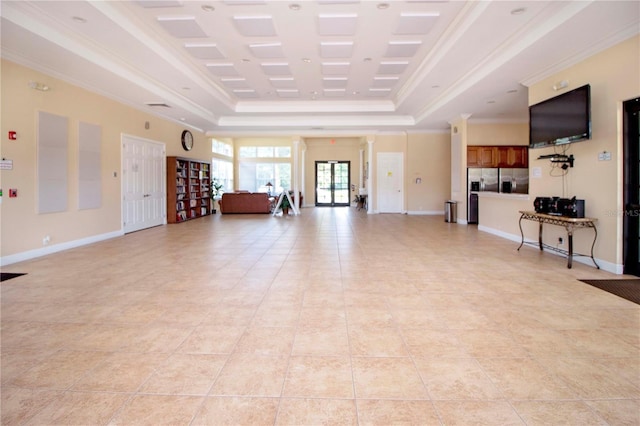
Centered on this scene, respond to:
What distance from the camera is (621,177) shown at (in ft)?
14.8

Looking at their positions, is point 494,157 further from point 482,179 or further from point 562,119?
point 562,119

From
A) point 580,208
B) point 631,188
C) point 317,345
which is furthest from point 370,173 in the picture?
point 317,345

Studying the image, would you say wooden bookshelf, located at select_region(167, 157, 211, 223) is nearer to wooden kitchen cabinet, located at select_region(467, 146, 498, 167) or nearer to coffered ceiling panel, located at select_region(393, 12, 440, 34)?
coffered ceiling panel, located at select_region(393, 12, 440, 34)

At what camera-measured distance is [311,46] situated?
249 inches

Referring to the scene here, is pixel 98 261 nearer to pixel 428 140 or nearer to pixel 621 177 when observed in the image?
pixel 621 177

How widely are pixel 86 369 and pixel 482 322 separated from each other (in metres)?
2.85

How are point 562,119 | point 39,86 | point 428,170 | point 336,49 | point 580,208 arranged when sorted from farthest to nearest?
point 428,170, point 336,49, point 39,86, point 562,119, point 580,208

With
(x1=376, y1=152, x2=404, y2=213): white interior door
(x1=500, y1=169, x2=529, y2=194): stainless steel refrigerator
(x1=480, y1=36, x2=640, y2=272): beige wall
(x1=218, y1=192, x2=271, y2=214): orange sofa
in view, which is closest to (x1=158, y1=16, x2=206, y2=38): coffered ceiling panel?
(x1=480, y1=36, x2=640, y2=272): beige wall

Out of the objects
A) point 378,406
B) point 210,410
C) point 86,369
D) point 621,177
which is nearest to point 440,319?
point 378,406

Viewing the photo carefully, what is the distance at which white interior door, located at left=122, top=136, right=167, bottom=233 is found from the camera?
8.21 meters

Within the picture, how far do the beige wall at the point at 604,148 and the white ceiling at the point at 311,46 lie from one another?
210 mm

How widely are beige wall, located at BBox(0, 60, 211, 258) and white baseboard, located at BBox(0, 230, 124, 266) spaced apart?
56 millimetres

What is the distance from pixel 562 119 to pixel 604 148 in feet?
2.20

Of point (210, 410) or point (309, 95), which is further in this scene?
point (309, 95)
